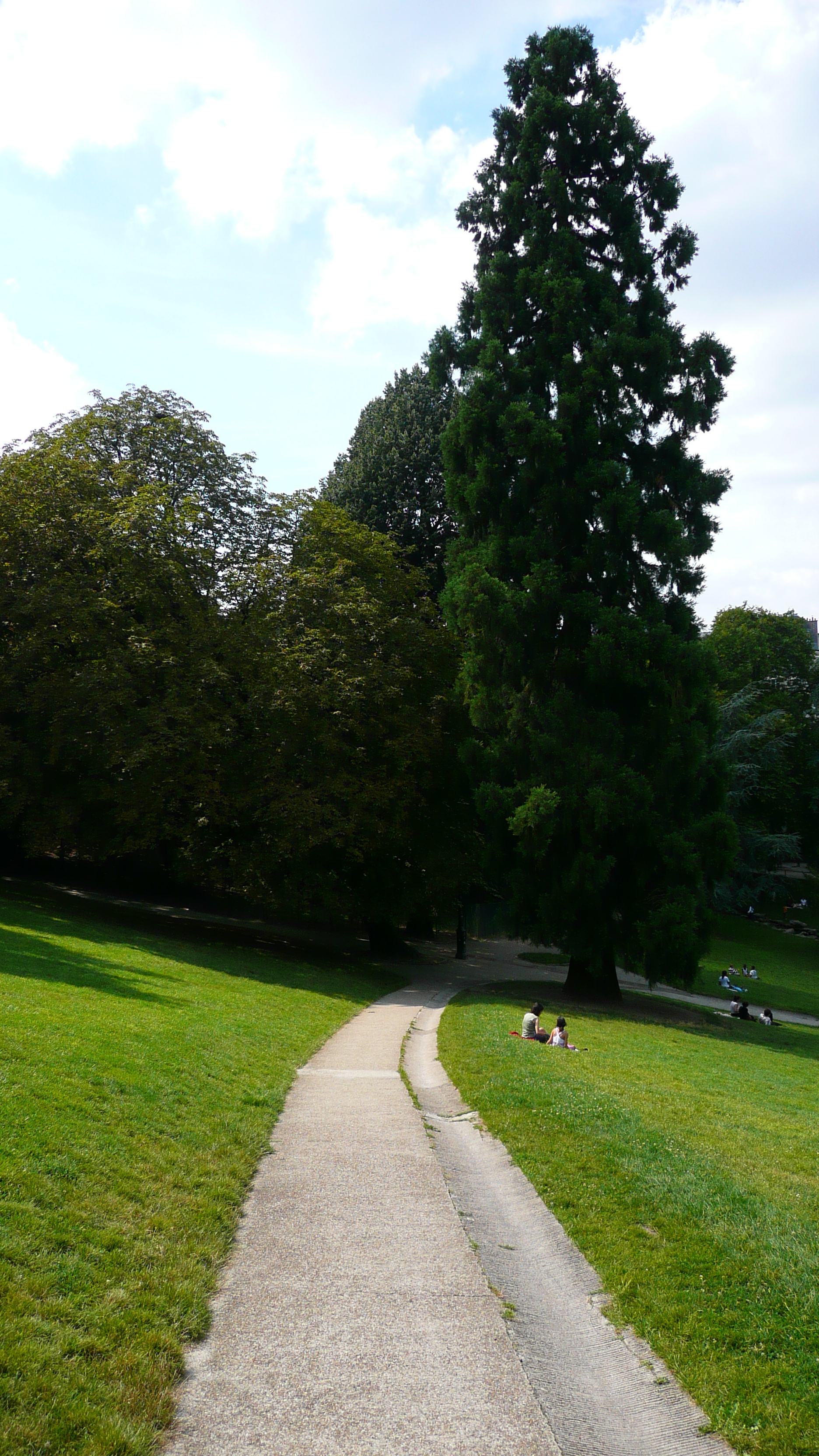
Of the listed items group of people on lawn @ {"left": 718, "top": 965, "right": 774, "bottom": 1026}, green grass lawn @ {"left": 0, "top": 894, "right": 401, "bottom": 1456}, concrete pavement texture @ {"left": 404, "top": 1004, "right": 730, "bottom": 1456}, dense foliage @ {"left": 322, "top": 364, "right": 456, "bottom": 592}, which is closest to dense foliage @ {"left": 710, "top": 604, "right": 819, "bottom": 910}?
group of people on lawn @ {"left": 718, "top": 965, "right": 774, "bottom": 1026}

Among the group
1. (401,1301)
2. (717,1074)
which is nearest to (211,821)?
(717,1074)

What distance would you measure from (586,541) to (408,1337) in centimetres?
2253

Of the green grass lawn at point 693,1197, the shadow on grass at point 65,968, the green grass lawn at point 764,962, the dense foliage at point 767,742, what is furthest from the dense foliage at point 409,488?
the green grass lawn at point 693,1197

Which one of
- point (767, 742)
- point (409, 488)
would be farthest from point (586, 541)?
point (767, 742)

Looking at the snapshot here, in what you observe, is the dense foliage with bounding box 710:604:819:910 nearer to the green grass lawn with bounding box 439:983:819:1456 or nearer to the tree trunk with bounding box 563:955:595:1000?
→ the tree trunk with bounding box 563:955:595:1000

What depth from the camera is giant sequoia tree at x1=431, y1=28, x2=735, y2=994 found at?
79.2ft

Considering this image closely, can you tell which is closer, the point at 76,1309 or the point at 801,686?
the point at 76,1309

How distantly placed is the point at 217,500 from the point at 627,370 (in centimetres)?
1486

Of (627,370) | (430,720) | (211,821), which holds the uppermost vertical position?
(627,370)

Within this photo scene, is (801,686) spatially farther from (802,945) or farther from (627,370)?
(627,370)

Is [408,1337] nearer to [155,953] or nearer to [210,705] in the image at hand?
[155,953]

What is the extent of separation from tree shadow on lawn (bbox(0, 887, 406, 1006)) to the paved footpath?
8.67 m

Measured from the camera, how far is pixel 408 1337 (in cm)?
506

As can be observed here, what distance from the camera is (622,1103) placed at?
1102cm
